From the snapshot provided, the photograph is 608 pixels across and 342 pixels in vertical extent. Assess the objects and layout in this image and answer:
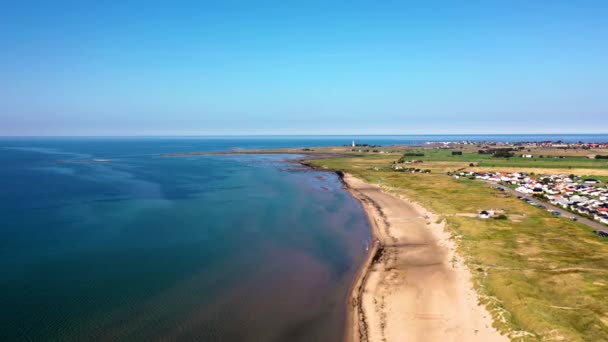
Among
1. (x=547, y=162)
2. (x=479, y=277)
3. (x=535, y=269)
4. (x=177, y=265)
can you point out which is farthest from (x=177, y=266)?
(x=547, y=162)

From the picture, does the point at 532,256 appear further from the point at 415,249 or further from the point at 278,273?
the point at 278,273

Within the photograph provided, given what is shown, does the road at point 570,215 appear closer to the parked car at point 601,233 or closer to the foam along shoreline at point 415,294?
the parked car at point 601,233

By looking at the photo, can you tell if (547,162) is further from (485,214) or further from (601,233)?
(601,233)

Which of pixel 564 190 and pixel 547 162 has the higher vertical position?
pixel 547 162

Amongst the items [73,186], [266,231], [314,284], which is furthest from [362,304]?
[73,186]

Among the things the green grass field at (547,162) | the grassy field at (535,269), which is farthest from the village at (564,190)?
the green grass field at (547,162)

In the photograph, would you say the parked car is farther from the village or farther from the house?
the house
